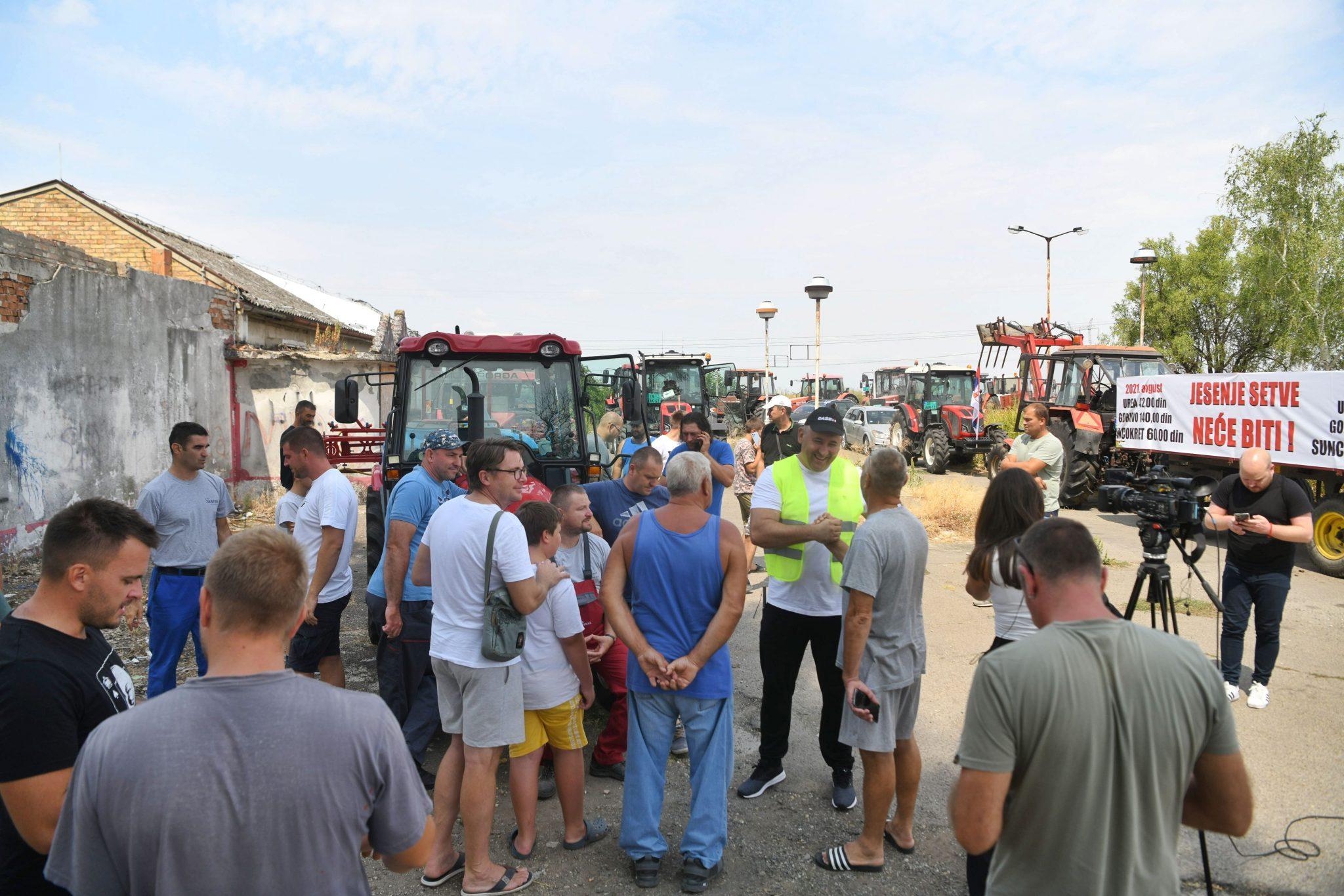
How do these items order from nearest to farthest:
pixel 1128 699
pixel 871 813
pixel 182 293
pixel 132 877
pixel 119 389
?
pixel 132 877 → pixel 1128 699 → pixel 871 813 → pixel 119 389 → pixel 182 293

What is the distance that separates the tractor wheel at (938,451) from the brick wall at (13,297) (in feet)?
57.1

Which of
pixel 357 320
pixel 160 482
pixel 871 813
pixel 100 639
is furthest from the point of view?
pixel 357 320

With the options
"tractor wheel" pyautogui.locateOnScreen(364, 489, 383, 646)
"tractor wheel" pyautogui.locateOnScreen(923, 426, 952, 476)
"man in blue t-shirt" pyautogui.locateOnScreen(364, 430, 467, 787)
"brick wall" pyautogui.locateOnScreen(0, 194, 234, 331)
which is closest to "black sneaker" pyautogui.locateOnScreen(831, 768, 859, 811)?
"man in blue t-shirt" pyautogui.locateOnScreen(364, 430, 467, 787)

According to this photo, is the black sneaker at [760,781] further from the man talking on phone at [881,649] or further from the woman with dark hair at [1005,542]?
the woman with dark hair at [1005,542]

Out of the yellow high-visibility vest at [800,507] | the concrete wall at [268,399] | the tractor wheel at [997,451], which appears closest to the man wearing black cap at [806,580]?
the yellow high-visibility vest at [800,507]

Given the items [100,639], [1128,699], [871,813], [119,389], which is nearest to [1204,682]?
[1128,699]

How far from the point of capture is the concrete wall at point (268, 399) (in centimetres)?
1357

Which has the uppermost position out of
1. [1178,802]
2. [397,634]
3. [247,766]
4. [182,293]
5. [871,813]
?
[182,293]

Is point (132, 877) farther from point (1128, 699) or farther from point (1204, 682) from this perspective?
point (1204, 682)

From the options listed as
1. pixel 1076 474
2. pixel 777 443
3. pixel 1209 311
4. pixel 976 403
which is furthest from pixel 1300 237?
pixel 777 443

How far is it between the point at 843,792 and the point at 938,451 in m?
17.1

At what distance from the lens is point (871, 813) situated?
139 inches

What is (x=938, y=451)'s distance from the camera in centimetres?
2019

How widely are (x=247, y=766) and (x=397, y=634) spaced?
2.92 metres
